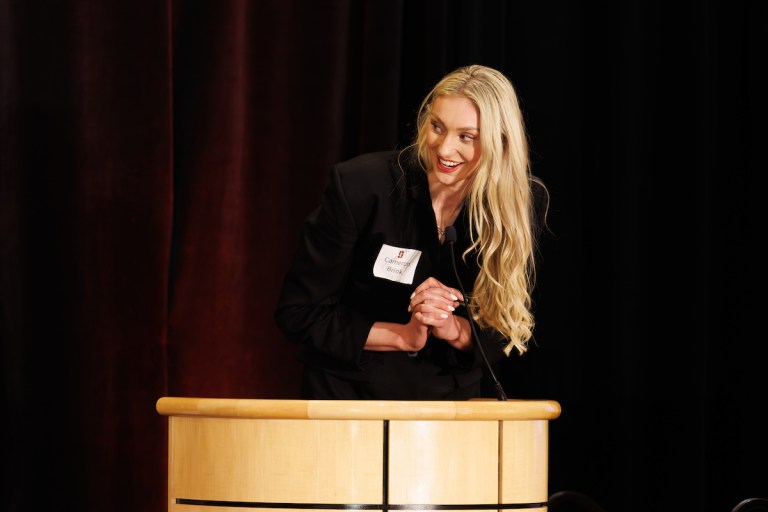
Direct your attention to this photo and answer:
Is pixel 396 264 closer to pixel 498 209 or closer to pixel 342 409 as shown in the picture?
pixel 498 209

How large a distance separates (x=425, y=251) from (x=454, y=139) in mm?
230

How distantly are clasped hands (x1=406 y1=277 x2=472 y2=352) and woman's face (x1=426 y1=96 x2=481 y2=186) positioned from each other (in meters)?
0.30

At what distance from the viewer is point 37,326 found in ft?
8.99

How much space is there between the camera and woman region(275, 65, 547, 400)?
1.91 metres

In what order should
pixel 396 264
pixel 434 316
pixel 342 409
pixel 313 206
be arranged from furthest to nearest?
pixel 313 206 < pixel 396 264 < pixel 434 316 < pixel 342 409

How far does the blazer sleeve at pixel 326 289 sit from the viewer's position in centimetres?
185

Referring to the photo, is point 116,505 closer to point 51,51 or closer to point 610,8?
point 51,51

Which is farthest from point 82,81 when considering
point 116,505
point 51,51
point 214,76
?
point 116,505

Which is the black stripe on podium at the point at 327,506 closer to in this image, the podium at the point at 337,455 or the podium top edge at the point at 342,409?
the podium at the point at 337,455

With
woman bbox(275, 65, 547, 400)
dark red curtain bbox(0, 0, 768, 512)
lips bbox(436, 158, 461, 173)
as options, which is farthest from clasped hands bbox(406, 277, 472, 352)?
dark red curtain bbox(0, 0, 768, 512)

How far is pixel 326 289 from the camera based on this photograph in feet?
6.29

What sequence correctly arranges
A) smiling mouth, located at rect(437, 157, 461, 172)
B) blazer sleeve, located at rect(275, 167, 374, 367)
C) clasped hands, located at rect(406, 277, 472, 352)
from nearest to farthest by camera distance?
clasped hands, located at rect(406, 277, 472, 352) < blazer sleeve, located at rect(275, 167, 374, 367) < smiling mouth, located at rect(437, 157, 461, 172)

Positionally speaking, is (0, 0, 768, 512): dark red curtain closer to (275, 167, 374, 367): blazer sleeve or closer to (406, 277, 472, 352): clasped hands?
(275, 167, 374, 367): blazer sleeve

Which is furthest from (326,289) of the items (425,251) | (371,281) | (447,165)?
(447,165)
